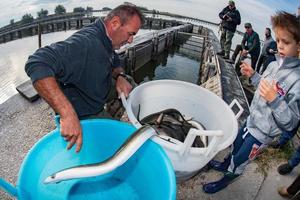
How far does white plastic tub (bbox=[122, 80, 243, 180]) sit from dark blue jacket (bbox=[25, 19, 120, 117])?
35 cm

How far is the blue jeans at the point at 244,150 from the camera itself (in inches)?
104

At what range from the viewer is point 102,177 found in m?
2.12

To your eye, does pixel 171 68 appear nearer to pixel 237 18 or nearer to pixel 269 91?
pixel 237 18

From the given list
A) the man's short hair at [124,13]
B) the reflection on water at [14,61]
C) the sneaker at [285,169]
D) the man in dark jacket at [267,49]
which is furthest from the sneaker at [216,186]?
the man in dark jacket at [267,49]

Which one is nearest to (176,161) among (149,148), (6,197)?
(149,148)

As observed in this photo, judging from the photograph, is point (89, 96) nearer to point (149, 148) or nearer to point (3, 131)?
point (149, 148)

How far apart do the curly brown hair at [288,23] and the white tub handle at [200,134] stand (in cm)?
118

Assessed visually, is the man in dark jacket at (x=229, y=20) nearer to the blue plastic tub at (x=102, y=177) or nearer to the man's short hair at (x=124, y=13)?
the man's short hair at (x=124, y=13)

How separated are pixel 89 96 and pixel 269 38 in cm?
942

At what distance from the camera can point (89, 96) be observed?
2.27 meters

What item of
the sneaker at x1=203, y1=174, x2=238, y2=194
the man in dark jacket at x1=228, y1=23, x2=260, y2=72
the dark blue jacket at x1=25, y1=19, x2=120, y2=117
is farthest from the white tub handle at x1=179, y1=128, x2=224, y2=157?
the man in dark jacket at x1=228, y1=23, x2=260, y2=72

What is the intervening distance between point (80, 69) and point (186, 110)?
67.7 inches

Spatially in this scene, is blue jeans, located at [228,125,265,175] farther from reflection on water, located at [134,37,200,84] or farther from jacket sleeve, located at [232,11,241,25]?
reflection on water, located at [134,37,200,84]

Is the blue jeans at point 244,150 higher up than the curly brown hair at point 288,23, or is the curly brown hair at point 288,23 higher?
the curly brown hair at point 288,23
